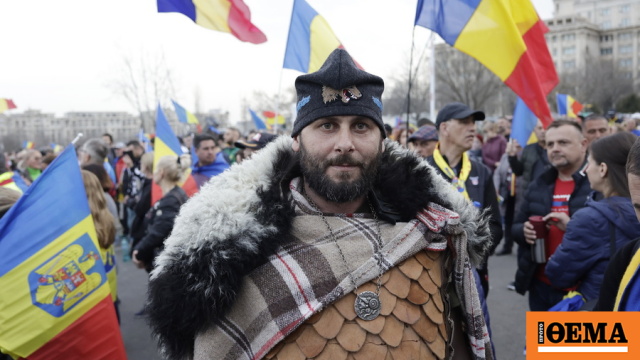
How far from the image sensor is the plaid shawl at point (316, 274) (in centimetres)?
166

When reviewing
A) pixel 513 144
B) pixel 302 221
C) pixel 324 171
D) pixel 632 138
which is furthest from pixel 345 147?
pixel 513 144

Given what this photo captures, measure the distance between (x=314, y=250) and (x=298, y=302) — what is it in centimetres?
20

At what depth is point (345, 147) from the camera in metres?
1.85

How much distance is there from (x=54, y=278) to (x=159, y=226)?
1839 millimetres

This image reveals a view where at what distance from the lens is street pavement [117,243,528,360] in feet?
16.5

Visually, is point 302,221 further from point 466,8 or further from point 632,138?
point 466,8

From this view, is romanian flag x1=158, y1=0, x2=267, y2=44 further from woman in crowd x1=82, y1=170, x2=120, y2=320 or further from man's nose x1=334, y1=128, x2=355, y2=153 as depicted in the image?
man's nose x1=334, y1=128, x2=355, y2=153

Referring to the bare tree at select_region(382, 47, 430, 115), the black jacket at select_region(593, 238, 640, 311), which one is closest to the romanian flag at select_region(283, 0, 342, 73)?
the black jacket at select_region(593, 238, 640, 311)

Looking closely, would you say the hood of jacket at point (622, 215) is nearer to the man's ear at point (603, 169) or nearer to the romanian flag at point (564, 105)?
the man's ear at point (603, 169)

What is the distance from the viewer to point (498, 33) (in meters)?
4.45

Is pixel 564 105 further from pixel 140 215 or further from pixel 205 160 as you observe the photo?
pixel 140 215

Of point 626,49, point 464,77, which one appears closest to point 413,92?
point 464,77

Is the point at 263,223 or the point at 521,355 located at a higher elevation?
the point at 263,223

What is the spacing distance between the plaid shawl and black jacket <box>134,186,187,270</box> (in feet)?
10.0
